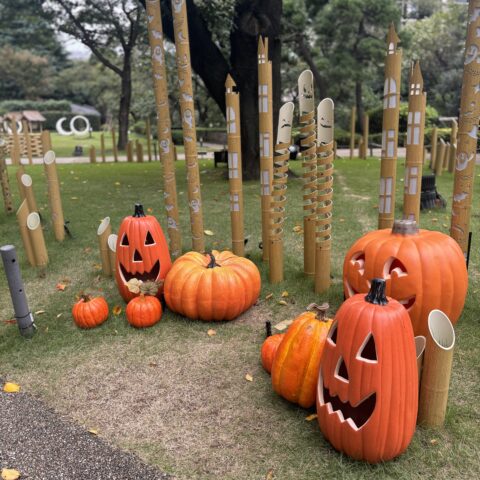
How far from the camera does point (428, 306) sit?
316 cm

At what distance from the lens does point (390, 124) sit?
3586 millimetres

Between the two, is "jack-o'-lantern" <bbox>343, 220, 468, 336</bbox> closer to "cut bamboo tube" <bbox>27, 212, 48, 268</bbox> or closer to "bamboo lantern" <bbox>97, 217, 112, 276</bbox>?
"bamboo lantern" <bbox>97, 217, 112, 276</bbox>

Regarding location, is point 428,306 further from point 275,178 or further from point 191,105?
point 191,105

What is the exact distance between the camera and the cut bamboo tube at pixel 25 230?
5.05 meters

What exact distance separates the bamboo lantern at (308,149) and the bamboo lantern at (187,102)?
1089 mm

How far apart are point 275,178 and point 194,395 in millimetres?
2058

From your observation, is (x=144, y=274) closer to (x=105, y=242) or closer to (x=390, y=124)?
(x=105, y=242)

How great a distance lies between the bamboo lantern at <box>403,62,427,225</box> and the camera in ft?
11.3

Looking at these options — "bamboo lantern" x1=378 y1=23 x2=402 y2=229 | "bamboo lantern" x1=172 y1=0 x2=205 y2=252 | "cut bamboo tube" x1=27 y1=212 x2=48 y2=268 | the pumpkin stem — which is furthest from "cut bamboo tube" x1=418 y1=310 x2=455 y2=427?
"cut bamboo tube" x1=27 y1=212 x2=48 y2=268

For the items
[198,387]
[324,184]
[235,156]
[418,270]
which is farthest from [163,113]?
[418,270]

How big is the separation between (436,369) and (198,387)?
59.7 inches

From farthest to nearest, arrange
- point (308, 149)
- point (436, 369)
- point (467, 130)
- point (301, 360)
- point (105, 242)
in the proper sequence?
point (105, 242)
point (308, 149)
point (467, 130)
point (301, 360)
point (436, 369)

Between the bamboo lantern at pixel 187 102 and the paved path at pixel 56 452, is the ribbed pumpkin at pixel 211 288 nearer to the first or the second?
the bamboo lantern at pixel 187 102

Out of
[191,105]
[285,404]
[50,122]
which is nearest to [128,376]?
[285,404]
